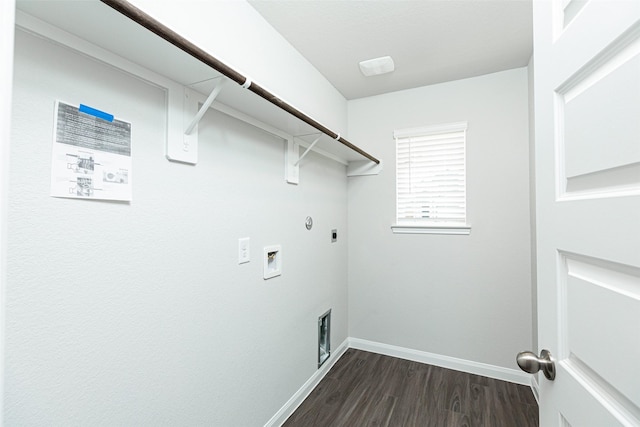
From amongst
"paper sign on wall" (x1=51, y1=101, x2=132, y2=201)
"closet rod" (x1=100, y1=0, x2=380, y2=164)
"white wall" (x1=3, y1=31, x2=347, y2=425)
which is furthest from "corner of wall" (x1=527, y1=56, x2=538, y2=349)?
"paper sign on wall" (x1=51, y1=101, x2=132, y2=201)

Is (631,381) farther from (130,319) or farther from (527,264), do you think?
(527,264)

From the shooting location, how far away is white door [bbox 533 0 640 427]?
1.53ft

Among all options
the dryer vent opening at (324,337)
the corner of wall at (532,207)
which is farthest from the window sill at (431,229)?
the dryer vent opening at (324,337)

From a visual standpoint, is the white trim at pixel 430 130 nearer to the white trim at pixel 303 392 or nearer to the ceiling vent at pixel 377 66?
the ceiling vent at pixel 377 66

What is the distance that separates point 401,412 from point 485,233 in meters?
1.50

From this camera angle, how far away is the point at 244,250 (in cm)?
154

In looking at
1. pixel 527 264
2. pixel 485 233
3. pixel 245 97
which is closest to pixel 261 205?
pixel 245 97

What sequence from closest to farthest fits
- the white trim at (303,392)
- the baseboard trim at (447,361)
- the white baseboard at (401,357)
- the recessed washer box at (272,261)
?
the recessed washer box at (272,261) < the white trim at (303,392) < the white baseboard at (401,357) < the baseboard trim at (447,361)

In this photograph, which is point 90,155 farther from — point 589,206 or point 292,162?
point 589,206

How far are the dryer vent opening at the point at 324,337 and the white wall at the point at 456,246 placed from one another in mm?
471

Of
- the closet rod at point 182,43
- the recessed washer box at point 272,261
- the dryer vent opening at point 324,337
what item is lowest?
the dryer vent opening at point 324,337

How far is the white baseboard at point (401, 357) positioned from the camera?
1932 millimetres

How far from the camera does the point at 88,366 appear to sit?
90 centimetres

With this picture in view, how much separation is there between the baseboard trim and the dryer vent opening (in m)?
0.51
